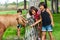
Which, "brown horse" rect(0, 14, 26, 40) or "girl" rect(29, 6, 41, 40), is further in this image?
"brown horse" rect(0, 14, 26, 40)

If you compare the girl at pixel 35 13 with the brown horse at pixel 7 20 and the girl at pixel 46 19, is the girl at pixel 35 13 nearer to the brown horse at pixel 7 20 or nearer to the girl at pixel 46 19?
the girl at pixel 46 19

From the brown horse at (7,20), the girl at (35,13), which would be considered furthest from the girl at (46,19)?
the brown horse at (7,20)

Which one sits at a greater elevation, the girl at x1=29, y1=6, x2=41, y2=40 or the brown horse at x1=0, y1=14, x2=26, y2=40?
the girl at x1=29, y1=6, x2=41, y2=40

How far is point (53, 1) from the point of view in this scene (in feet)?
118

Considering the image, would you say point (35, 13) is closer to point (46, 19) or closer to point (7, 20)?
point (46, 19)

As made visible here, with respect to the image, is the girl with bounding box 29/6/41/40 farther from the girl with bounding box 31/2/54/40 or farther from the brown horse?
the brown horse

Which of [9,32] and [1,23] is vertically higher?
[1,23]

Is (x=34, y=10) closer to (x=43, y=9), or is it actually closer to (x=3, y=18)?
(x=43, y=9)

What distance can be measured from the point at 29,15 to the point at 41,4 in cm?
54

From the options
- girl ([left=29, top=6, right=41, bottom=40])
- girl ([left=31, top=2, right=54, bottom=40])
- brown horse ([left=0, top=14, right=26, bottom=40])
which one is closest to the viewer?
girl ([left=29, top=6, right=41, bottom=40])

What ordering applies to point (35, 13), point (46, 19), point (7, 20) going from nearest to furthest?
point (35, 13) → point (46, 19) → point (7, 20)

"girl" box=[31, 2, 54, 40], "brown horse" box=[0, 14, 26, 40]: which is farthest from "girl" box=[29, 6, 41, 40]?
"brown horse" box=[0, 14, 26, 40]

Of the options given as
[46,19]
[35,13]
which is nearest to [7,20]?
[35,13]

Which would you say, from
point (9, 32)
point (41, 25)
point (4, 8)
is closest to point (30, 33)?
point (41, 25)
